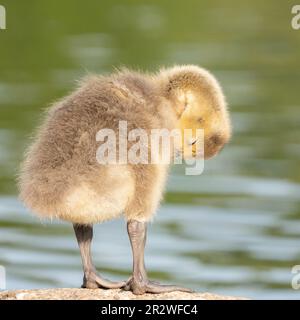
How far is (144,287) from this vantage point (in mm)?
5965

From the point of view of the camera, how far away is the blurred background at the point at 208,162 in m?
8.38

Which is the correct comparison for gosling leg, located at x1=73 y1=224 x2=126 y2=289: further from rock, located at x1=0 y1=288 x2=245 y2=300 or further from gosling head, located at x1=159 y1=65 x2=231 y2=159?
gosling head, located at x1=159 y1=65 x2=231 y2=159

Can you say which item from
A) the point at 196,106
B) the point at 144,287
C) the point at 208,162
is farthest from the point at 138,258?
the point at 208,162

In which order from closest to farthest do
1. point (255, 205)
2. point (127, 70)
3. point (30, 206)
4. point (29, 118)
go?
point (30, 206) < point (127, 70) < point (255, 205) < point (29, 118)

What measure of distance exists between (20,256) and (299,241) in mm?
1878

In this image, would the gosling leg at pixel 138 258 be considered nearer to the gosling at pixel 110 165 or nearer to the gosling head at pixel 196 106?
the gosling at pixel 110 165

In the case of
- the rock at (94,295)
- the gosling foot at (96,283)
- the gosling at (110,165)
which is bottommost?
the rock at (94,295)

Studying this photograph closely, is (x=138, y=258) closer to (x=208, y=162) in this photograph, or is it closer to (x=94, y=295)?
(x=94, y=295)

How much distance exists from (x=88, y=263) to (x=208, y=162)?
14.9 feet

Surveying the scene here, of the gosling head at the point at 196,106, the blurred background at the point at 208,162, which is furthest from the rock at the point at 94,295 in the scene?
the blurred background at the point at 208,162

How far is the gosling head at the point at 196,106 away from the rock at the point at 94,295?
71 centimetres
